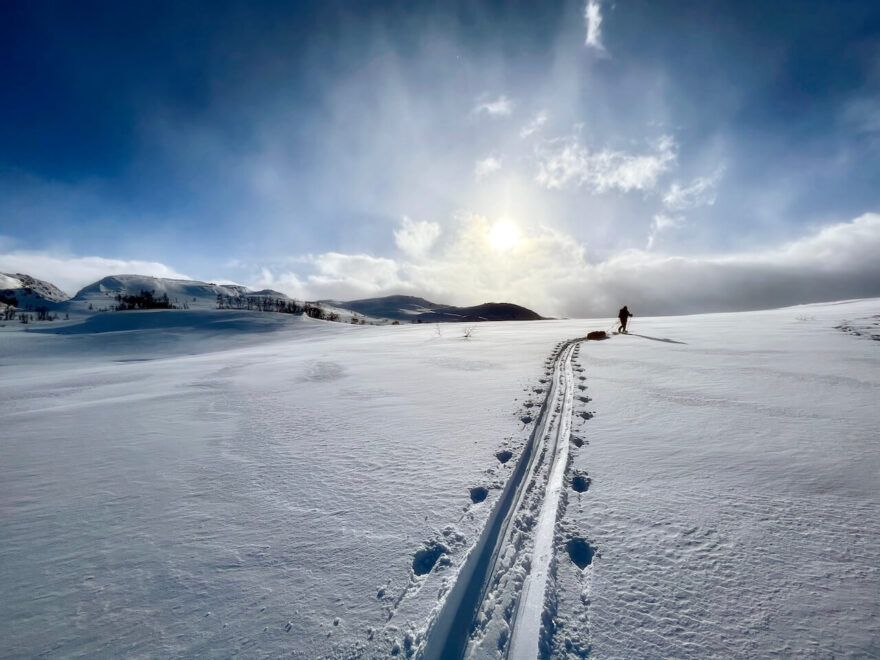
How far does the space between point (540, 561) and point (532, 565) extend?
3.0 inches

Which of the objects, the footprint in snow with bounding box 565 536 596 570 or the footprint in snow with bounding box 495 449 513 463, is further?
the footprint in snow with bounding box 495 449 513 463

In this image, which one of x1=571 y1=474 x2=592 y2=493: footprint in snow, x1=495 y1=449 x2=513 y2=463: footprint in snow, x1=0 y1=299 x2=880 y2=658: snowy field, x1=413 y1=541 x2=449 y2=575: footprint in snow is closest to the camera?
x1=0 y1=299 x2=880 y2=658: snowy field

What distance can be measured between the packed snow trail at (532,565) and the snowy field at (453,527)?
20mm

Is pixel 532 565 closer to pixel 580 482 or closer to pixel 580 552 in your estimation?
pixel 580 552

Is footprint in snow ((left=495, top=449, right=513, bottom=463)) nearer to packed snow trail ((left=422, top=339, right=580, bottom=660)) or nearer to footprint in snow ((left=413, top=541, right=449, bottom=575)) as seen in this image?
packed snow trail ((left=422, top=339, right=580, bottom=660))

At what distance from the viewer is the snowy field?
2.17 metres

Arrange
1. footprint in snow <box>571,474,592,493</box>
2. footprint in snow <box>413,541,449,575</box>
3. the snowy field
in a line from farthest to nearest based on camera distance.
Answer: footprint in snow <box>571,474,592,493</box> → footprint in snow <box>413,541,449,575</box> → the snowy field

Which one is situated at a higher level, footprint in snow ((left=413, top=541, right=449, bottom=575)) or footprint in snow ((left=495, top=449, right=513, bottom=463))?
footprint in snow ((left=495, top=449, right=513, bottom=463))

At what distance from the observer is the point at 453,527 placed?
3.14m

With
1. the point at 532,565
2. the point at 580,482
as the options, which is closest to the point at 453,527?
the point at 532,565

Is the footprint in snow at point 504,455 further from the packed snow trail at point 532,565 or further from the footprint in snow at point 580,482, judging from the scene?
the footprint in snow at point 580,482

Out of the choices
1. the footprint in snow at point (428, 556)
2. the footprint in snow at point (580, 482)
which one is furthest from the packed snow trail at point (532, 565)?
the footprint in snow at point (428, 556)

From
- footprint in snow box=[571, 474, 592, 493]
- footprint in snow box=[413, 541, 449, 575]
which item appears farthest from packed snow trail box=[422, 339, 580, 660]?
footprint in snow box=[413, 541, 449, 575]

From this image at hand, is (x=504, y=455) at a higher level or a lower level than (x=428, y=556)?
higher
